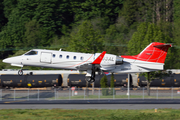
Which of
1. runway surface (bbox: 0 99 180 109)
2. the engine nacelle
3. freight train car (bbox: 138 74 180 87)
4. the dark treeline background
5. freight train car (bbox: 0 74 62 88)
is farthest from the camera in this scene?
the dark treeline background

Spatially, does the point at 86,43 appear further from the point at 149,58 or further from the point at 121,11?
the point at 121,11

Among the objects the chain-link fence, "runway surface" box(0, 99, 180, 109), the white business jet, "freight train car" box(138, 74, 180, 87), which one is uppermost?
the white business jet

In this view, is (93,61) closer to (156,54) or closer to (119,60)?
(119,60)

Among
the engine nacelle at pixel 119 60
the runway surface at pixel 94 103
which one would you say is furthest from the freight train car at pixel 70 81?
the engine nacelle at pixel 119 60

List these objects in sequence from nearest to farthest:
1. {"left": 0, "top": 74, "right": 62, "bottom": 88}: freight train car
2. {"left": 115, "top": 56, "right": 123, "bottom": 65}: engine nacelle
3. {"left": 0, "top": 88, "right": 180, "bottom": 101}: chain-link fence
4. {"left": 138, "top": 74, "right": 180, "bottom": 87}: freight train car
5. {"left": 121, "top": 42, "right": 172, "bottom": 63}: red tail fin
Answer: {"left": 115, "top": 56, "right": 123, "bottom": 65}: engine nacelle < {"left": 121, "top": 42, "right": 172, "bottom": 63}: red tail fin < {"left": 0, "top": 88, "right": 180, "bottom": 101}: chain-link fence < {"left": 138, "top": 74, "right": 180, "bottom": 87}: freight train car < {"left": 0, "top": 74, "right": 62, "bottom": 88}: freight train car

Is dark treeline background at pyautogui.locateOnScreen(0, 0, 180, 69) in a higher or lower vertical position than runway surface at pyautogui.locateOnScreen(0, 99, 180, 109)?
Answer: higher

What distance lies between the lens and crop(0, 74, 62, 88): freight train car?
68.6 m

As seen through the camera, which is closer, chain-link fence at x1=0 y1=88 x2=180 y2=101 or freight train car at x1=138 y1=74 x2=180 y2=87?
chain-link fence at x1=0 y1=88 x2=180 y2=101

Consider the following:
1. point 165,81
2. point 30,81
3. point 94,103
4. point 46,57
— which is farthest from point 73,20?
point 46,57

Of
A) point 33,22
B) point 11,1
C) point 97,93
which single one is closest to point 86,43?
point 97,93

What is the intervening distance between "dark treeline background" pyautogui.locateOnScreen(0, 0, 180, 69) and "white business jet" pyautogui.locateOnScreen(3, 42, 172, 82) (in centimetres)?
6512

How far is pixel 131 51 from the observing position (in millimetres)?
63781

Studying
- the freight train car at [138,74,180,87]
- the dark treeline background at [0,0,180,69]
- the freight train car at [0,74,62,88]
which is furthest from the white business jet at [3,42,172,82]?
the dark treeline background at [0,0,180,69]

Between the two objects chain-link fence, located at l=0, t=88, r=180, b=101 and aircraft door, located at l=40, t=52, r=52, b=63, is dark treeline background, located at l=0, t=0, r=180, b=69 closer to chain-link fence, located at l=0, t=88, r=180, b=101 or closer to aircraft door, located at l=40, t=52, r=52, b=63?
chain-link fence, located at l=0, t=88, r=180, b=101
